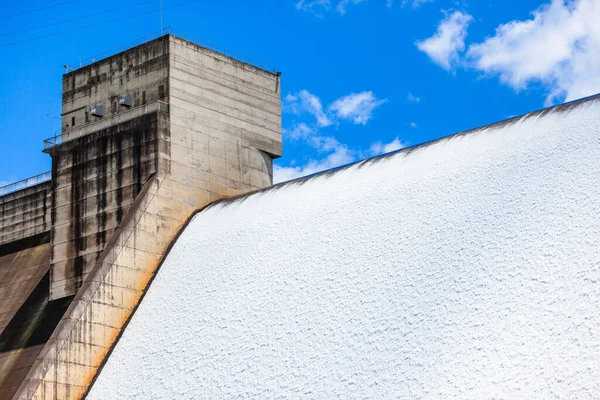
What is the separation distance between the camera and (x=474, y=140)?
25703 millimetres

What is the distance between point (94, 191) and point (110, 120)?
7.49 ft

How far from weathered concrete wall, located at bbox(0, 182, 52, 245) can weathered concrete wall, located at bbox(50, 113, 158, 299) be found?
19.8 ft

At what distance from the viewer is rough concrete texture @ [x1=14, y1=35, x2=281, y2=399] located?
27.3 metres

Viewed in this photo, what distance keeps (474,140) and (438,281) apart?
5.17 meters

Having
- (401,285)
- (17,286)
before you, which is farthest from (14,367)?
(401,285)

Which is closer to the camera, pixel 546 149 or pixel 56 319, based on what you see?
pixel 546 149

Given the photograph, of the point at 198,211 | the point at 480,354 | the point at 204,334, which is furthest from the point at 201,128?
the point at 480,354

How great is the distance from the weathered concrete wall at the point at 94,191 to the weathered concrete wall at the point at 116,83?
1.09 m

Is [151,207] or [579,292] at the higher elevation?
[151,207]

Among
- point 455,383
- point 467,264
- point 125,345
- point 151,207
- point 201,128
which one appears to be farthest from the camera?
point 201,128

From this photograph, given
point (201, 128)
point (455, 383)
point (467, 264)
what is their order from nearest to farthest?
1. point (455, 383)
2. point (467, 264)
3. point (201, 128)

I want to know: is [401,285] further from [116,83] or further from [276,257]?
[116,83]

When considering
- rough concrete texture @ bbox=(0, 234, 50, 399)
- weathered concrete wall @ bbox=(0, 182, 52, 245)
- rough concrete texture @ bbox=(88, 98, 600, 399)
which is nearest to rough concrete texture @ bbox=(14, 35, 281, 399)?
rough concrete texture @ bbox=(88, 98, 600, 399)

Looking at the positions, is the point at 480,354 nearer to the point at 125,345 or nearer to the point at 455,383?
the point at 455,383
